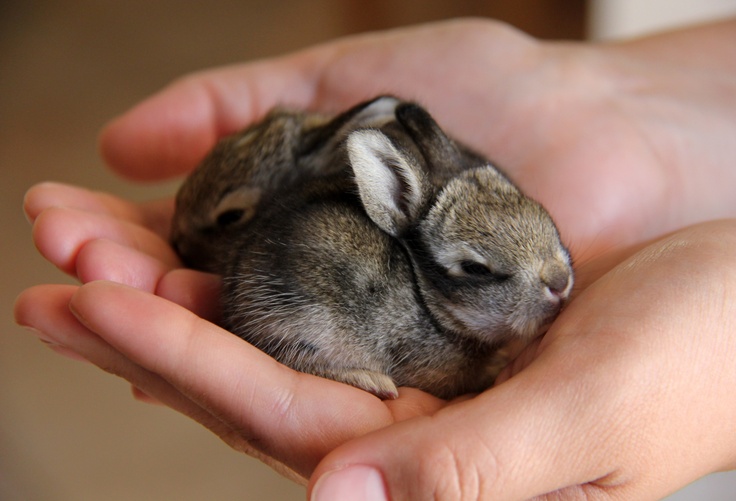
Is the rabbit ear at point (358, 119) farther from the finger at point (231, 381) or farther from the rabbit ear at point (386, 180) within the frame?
the finger at point (231, 381)

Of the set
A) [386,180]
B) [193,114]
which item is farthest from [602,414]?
[193,114]

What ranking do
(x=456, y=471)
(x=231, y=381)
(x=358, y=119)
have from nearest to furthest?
1. (x=456, y=471)
2. (x=231, y=381)
3. (x=358, y=119)

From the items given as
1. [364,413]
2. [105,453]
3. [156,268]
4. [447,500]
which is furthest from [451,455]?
[105,453]

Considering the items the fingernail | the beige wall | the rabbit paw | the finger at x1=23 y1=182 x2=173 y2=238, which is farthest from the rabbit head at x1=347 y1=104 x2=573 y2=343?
the beige wall

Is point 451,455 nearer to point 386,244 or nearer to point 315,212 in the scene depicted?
point 386,244

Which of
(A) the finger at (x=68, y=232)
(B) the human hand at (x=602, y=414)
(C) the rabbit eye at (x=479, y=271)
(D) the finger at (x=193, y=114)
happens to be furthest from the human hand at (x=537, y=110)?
(A) the finger at (x=68, y=232)

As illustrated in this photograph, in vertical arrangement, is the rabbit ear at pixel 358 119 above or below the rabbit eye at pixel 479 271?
above

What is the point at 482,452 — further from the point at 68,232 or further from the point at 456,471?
the point at 68,232

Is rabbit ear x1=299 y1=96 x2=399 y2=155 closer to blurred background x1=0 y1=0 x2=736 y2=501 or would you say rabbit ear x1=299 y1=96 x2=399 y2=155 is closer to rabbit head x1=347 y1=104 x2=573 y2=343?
rabbit head x1=347 y1=104 x2=573 y2=343
